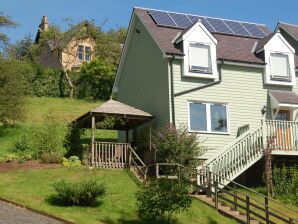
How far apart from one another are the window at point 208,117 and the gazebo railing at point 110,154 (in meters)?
3.36

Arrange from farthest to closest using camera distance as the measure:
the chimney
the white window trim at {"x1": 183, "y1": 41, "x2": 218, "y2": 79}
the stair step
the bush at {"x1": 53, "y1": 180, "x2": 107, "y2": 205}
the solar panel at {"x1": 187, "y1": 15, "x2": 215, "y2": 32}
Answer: the chimney < the solar panel at {"x1": 187, "y1": 15, "x2": 215, "y2": 32} < the white window trim at {"x1": 183, "y1": 41, "x2": 218, "y2": 79} < the stair step < the bush at {"x1": 53, "y1": 180, "x2": 107, "y2": 205}

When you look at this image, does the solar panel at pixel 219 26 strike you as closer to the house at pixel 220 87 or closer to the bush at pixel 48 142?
the house at pixel 220 87

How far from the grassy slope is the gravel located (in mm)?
12268

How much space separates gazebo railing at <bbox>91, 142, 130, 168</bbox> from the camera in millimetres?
23984

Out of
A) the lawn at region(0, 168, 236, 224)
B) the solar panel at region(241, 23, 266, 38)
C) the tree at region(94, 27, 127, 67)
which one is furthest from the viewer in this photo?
the tree at region(94, 27, 127, 67)

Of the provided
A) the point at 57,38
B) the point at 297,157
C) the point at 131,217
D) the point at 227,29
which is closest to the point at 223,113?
the point at 297,157

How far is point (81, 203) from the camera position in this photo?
708 inches

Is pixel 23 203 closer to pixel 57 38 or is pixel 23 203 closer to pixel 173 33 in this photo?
pixel 173 33

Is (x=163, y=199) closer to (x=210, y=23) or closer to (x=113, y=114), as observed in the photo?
(x=113, y=114)

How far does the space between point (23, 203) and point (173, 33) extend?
45.6 ft

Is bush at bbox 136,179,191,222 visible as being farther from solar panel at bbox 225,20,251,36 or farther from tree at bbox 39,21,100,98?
tree at bbox 39,21,100,98

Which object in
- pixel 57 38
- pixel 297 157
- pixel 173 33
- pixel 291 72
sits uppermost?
pixel 57 38

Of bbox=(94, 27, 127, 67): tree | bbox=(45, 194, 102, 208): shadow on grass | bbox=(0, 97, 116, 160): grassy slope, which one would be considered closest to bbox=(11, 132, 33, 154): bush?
bbox=(0, 97, 116, 160): grassy slope

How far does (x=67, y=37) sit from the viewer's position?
178ft
